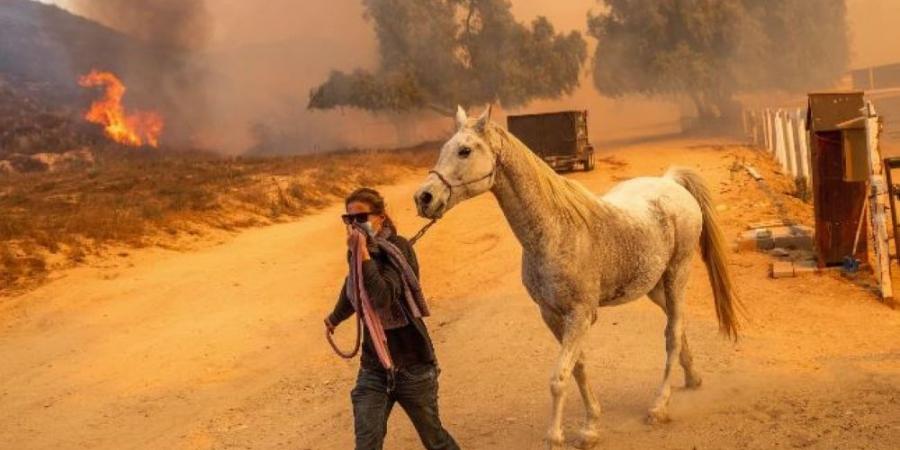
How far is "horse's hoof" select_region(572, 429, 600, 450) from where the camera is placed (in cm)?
532

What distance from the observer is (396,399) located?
4465mm

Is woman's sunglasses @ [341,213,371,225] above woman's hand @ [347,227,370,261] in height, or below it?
above

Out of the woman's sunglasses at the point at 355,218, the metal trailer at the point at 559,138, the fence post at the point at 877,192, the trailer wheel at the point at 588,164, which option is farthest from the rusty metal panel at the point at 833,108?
the trailer wheel at the point at 588,164

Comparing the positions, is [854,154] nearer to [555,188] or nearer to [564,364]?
[555,188]

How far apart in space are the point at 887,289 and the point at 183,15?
61.8 metres

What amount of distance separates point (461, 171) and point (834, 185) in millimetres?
7488

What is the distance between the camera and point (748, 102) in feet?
202

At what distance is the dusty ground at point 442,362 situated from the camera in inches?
230

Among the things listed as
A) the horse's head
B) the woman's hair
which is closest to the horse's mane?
the horse's head

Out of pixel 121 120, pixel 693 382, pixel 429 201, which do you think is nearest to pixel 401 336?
pixel 429 201

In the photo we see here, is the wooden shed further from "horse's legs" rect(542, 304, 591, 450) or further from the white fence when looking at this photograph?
the white fence

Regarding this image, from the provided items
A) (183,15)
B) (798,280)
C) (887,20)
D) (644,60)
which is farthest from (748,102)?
(798,280)

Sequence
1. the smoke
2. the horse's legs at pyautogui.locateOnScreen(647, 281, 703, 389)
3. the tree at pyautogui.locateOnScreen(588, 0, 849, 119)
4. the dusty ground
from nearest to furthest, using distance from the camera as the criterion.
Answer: the dusty ground → the horse's legs at pyautogui.locateOnScreen(647, 281, 703, 389) → the tree at pyautogui.locateOnScreen(588, 0, 849, 119) → the smoke

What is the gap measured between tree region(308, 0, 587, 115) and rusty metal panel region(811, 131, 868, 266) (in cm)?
3685
